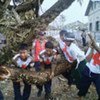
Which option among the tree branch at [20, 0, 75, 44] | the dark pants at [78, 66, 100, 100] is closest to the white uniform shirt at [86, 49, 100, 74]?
the dark pants at [78, 66, 100, 100]

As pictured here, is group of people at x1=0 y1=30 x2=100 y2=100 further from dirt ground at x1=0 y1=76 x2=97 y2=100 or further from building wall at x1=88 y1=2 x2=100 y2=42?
building wall at x1=88 y1=2 x2=100 y2=42

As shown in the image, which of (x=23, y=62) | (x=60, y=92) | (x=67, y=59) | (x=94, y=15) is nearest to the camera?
(x=23, y=62)

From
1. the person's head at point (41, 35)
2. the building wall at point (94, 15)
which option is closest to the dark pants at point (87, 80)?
the person's head at point (41, 35)

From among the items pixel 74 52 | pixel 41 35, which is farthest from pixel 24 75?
pixel 41 35

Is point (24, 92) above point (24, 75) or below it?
below

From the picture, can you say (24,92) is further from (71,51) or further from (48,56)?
(71,51)

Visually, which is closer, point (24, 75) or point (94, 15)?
point (24, 75)

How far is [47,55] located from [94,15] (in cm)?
3792

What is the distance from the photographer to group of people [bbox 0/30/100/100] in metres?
8.62

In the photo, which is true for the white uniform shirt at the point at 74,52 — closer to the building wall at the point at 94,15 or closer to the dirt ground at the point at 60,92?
the dirt ground at the point at 60,92

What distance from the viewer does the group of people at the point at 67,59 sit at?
339 inches

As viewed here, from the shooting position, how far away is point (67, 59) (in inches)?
369

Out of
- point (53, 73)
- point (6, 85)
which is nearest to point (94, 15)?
point (6, 85)

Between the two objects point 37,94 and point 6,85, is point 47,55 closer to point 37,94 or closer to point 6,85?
point 37,94
